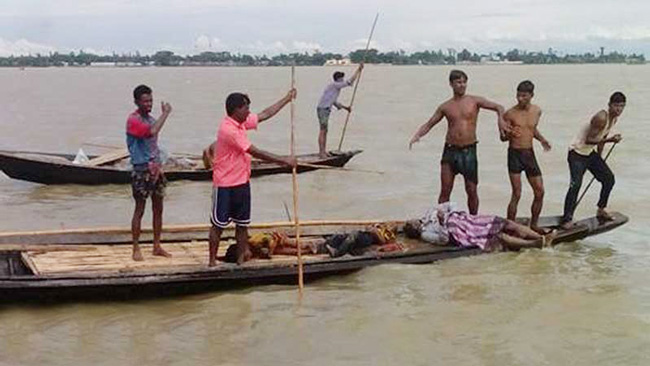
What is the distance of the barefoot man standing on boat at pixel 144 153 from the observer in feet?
23.0

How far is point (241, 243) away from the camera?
7.17m

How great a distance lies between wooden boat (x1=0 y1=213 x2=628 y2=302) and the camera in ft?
21.9

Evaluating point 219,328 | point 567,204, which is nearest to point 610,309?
point 567,204

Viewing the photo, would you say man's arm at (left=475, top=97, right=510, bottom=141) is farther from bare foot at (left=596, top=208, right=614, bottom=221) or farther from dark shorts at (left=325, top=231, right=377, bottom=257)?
dark shorts at (left=325, top=231, right=377, bottom=257)

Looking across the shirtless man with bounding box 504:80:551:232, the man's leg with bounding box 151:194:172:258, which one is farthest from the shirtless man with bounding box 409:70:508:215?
the man's leg with bounding box 151:194:172:258

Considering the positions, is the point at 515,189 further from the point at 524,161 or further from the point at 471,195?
the point at 471,195

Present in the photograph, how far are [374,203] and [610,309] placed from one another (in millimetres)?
6379

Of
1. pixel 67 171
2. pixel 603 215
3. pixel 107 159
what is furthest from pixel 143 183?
pixel 107 159

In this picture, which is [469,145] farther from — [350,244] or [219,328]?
[219,328]

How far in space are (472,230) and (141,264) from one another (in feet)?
10.2

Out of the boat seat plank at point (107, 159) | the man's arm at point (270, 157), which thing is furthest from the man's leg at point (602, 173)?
the boat seat plank at point (107, 159)

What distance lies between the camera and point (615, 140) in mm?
8406

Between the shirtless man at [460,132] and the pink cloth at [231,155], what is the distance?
2.34m

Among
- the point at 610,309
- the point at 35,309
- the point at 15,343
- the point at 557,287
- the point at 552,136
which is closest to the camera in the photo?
the point at 15,343
